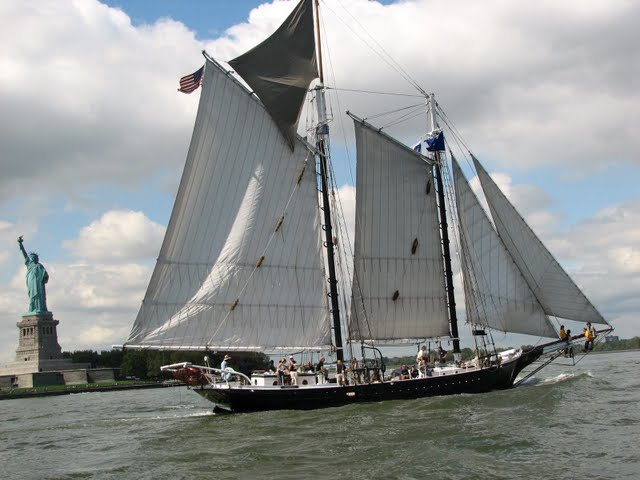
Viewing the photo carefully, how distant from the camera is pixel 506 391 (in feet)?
145

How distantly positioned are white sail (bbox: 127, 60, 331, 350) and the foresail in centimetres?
90

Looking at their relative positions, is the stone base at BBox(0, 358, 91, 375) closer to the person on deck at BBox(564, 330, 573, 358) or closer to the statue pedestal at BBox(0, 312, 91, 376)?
the statue pedestal at BBox(0, 312, 91, 376)

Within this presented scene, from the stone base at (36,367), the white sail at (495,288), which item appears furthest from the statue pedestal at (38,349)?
the white sail at (495,288)

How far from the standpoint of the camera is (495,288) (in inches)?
1852

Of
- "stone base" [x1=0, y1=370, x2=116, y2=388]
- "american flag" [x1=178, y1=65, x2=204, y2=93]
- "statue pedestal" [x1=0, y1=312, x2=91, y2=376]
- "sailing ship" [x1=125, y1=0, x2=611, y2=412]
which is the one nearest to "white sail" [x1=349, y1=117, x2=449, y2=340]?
"sailing ship" [x1=125, y1=0, x2=611, y2=412]

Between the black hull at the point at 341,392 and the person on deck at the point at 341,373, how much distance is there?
51 cm

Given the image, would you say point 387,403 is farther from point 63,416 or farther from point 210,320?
point 63,416

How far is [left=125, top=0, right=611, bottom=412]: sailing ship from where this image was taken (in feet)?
139

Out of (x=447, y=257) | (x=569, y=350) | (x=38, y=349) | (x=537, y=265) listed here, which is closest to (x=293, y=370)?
(x=447, y=257)

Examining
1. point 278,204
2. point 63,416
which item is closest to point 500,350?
point 278,204

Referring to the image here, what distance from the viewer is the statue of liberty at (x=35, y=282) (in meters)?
125

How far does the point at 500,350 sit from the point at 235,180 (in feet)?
62.4

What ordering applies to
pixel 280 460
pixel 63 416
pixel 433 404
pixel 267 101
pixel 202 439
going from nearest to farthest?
pixel 280 460
pixel 202 439
pixel 433 404
pixel 267 101
pixel 63 416

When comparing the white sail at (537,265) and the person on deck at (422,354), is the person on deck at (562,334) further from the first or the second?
the person on deck at (422,354)
